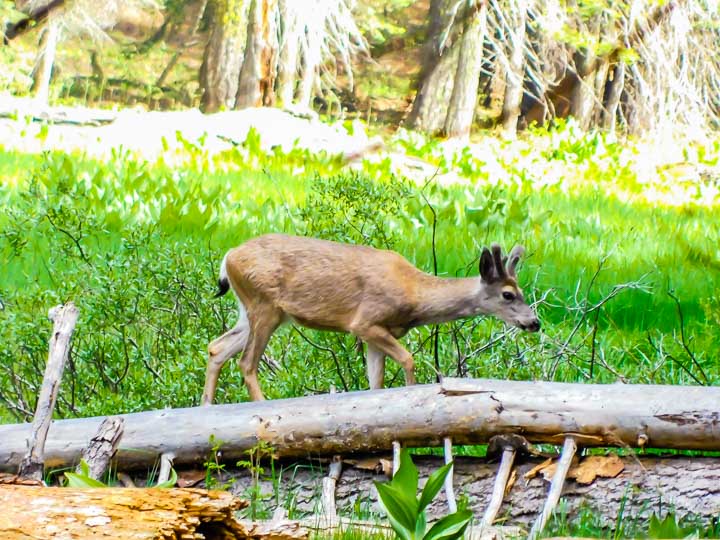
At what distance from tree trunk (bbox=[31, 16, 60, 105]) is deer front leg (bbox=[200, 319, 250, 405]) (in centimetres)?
1365

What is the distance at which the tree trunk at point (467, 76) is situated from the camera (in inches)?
736

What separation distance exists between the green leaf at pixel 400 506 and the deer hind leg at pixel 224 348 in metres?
2.79

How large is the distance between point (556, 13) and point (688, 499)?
13.3 metres

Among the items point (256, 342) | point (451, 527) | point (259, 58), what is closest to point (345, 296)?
point (256, 342)

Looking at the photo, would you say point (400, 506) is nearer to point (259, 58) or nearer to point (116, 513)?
point (116, 513)

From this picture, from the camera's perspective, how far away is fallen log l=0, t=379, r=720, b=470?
17.6 ft

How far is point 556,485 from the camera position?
522 centimetres

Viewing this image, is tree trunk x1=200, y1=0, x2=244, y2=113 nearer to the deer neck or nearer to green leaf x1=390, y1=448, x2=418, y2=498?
the deer neck

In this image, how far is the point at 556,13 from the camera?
17625 mm

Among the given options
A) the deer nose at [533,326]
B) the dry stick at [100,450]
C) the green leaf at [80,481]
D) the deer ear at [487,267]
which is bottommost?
the dry stick at [100,450]

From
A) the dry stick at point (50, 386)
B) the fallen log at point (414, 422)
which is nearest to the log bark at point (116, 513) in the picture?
the dry stick at point (50, 386)

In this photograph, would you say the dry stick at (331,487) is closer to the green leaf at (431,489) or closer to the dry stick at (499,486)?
the dry stick at (499,486)

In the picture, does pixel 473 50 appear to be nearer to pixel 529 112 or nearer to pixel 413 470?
pixel 529 112

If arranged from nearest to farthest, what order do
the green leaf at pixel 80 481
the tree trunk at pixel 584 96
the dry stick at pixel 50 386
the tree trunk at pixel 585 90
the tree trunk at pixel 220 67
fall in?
the green leaf at pixel 80 481, the dry stick at pixel 50 386, the tree trunk at pixel 585 90, the tree trunk at pixel 584 96, the tree trunk at pixel 220 67
